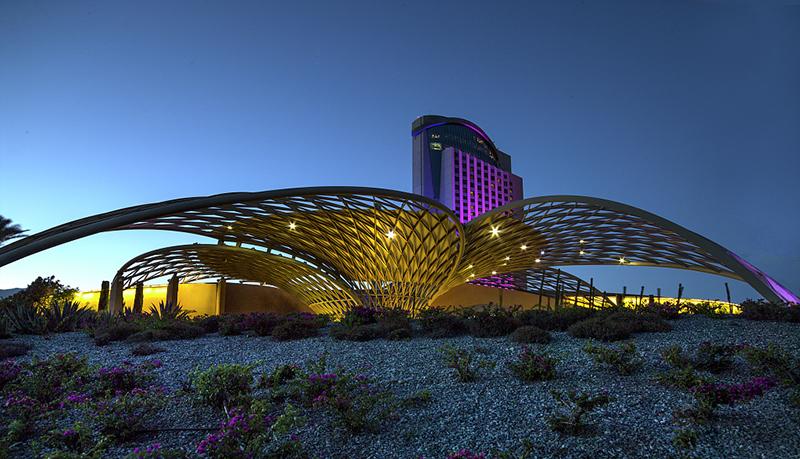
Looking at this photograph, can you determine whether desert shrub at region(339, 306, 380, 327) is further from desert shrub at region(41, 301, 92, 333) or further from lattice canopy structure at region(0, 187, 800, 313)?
desert shrub at region(41, 301, 92, 333)

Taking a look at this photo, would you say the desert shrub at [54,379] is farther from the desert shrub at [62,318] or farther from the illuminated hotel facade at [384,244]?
A: the desert shrub at [62,318]

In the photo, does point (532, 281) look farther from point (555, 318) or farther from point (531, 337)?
point (531, 337)

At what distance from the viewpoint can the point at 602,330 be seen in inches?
406

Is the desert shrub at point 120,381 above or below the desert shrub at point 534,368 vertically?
below

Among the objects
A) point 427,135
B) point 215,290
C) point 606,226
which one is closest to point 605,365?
point 606,226

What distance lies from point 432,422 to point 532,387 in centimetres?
211

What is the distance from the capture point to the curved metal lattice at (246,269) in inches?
1145

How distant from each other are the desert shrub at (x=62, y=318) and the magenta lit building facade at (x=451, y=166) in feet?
314

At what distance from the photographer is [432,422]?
6.08m

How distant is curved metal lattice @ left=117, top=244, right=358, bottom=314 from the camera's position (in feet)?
95.5

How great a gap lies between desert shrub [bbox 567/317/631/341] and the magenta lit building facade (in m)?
98.3

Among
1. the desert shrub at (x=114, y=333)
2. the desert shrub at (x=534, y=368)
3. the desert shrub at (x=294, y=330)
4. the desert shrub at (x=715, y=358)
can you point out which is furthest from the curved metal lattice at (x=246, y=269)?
the desert shrub at (x=715, y=358)

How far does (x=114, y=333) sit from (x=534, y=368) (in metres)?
12.8

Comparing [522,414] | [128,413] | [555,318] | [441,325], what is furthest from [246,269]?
[522,414]
